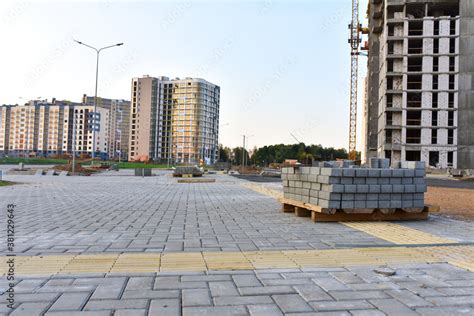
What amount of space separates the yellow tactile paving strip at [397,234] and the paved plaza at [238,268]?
17mm

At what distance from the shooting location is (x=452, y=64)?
186ft

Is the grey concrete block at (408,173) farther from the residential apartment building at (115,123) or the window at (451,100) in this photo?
the residential apartment building at (115,123)

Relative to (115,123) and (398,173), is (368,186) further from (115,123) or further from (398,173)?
(115,123)

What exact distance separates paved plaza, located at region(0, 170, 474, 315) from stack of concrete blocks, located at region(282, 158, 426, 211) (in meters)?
0.52

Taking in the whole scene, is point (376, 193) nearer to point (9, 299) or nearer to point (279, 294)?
point (279, 294)

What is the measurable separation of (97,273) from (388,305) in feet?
8.92

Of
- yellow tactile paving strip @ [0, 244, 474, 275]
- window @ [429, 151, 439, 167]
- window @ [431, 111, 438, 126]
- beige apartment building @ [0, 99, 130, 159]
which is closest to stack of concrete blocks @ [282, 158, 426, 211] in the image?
yellow tactile paving strip @ [0, 244, 474, 275]

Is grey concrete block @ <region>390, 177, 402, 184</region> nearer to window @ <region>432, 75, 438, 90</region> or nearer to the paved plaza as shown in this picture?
the paved plaza

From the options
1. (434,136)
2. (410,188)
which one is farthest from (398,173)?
(434,136)

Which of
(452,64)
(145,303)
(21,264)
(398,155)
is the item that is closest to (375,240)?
(145,303)

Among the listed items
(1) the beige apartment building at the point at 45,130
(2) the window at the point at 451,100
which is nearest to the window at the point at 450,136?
(2) the window at the point at 451,100

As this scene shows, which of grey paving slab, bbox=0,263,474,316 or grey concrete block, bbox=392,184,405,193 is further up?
grey concrete block, bbox=392,184,405,193

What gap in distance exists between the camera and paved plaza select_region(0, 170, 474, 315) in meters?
3.00

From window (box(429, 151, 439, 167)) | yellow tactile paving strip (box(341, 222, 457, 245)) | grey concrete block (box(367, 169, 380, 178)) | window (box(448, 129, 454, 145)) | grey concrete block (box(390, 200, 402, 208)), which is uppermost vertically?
window (box(448, 129, 454, 145))
